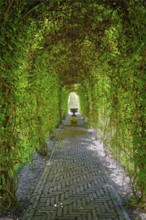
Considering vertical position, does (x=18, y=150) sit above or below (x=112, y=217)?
above

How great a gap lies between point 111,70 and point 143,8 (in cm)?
320

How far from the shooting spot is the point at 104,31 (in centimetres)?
792

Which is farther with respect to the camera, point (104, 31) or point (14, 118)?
point (104, 31)

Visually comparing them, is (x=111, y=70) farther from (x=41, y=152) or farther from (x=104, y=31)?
(x=41, y=152)

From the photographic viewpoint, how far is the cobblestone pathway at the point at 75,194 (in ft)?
16.8

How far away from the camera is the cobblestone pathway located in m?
5.11

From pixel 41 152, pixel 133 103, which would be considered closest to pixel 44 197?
pixel 133 103

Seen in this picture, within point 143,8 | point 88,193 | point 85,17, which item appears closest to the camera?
point 143,8

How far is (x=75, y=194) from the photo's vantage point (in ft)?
20.1

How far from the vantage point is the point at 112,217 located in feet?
16.2

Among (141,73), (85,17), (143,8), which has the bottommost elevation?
(141,73)

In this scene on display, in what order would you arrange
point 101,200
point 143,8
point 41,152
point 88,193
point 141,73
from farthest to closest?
point 41,152 < point 88,193 < point 101,200 < point 141,73 < point 143,8

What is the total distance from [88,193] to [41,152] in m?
4.33

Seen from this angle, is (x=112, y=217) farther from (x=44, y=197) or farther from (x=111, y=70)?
(x=111, y=70)
